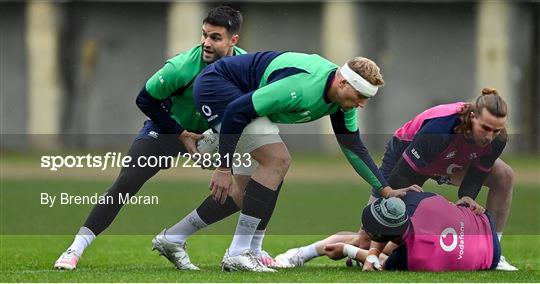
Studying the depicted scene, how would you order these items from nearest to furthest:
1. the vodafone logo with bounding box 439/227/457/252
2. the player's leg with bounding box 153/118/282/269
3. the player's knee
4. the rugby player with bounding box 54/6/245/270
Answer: the player's knee → the vodafone logo with bounding box 439/227/457/252 → the player's leg with bounding box 153/118/282/269 → the rugby player with bounding box 54/6/245/270

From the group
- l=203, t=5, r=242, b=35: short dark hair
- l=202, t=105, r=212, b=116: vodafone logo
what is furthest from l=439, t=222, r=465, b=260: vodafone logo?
l=203, t=5, r=242, b=35: short dark hair

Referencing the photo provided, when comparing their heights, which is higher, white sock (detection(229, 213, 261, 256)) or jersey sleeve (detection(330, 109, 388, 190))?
jersey sleeve (detection(330, 109, 388, 190))

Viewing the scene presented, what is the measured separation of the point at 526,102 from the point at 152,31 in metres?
9.20

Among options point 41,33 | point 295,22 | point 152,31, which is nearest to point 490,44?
point 295,22

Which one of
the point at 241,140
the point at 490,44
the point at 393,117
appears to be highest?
the point at 241,140

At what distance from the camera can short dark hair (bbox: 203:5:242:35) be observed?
7.78 metres

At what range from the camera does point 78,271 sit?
723cm

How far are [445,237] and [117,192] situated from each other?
208 cm

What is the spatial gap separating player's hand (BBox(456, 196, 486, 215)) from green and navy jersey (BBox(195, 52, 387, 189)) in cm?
51

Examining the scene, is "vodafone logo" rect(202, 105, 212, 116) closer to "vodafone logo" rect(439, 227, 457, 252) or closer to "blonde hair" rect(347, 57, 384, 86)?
"blonde hair" rect(347, 57, 384, 86)

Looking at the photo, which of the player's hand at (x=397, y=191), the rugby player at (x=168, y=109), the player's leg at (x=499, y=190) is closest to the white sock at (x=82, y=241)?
the rugby player at (x=168, y=109)

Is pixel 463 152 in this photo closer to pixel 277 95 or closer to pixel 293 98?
pixel 293 98

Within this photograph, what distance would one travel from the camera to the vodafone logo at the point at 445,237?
7.19m

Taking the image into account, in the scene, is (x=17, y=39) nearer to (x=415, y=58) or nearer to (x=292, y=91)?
(x=415, y=58)
